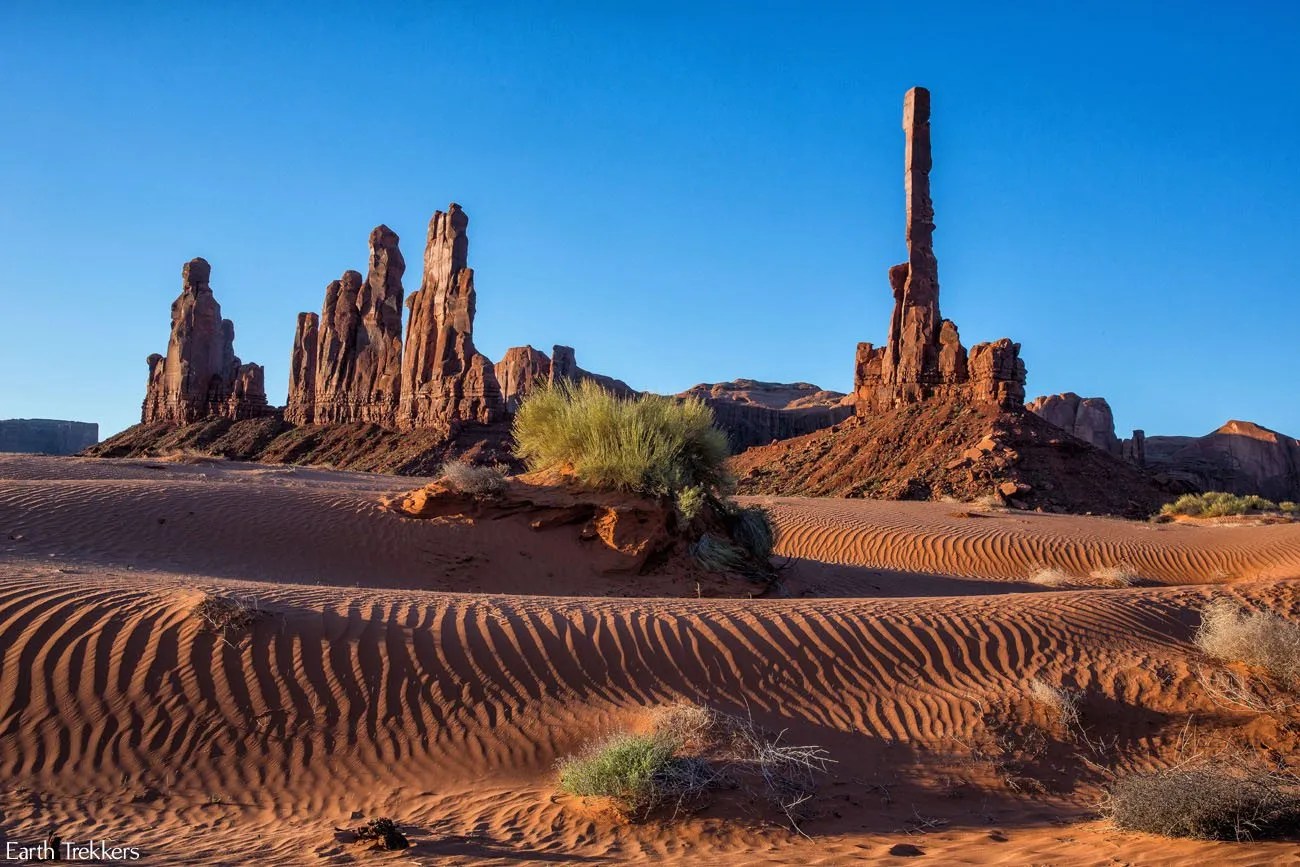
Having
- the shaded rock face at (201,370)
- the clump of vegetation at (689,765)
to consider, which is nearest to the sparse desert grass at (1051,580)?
the clump of vegetation at (689,765)

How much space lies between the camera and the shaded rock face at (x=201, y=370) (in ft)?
221

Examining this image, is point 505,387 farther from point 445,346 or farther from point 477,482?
point 477,482

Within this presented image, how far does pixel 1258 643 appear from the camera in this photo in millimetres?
7742

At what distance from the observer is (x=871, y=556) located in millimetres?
20844

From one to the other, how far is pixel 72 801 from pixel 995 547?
1950cm

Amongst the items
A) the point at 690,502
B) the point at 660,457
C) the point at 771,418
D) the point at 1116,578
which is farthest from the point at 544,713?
the point at 771,418

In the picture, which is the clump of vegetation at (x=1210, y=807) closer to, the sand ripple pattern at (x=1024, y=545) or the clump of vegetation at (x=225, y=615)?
the clump of vegetation at (x=225, y=615)

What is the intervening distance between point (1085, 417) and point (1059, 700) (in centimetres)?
5876

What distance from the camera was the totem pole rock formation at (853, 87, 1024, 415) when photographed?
36844mm

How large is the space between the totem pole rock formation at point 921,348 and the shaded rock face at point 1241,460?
68.4 feet

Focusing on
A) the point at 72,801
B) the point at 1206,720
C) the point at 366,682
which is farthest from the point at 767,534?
the point at 72,801

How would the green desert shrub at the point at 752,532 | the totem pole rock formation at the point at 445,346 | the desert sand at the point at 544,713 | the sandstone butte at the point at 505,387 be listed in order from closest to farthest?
1. the desert sand at the point at 544,713
2. the green desert shrub at the point at 752,532
3. the sandstone butte at the point at 505,387
4. the totem pole rock formation at the point at 445,346

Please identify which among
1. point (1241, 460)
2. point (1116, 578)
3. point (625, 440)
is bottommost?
point (1116, 578)

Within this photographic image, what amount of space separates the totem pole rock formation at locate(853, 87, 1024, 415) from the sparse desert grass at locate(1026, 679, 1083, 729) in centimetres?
3029
